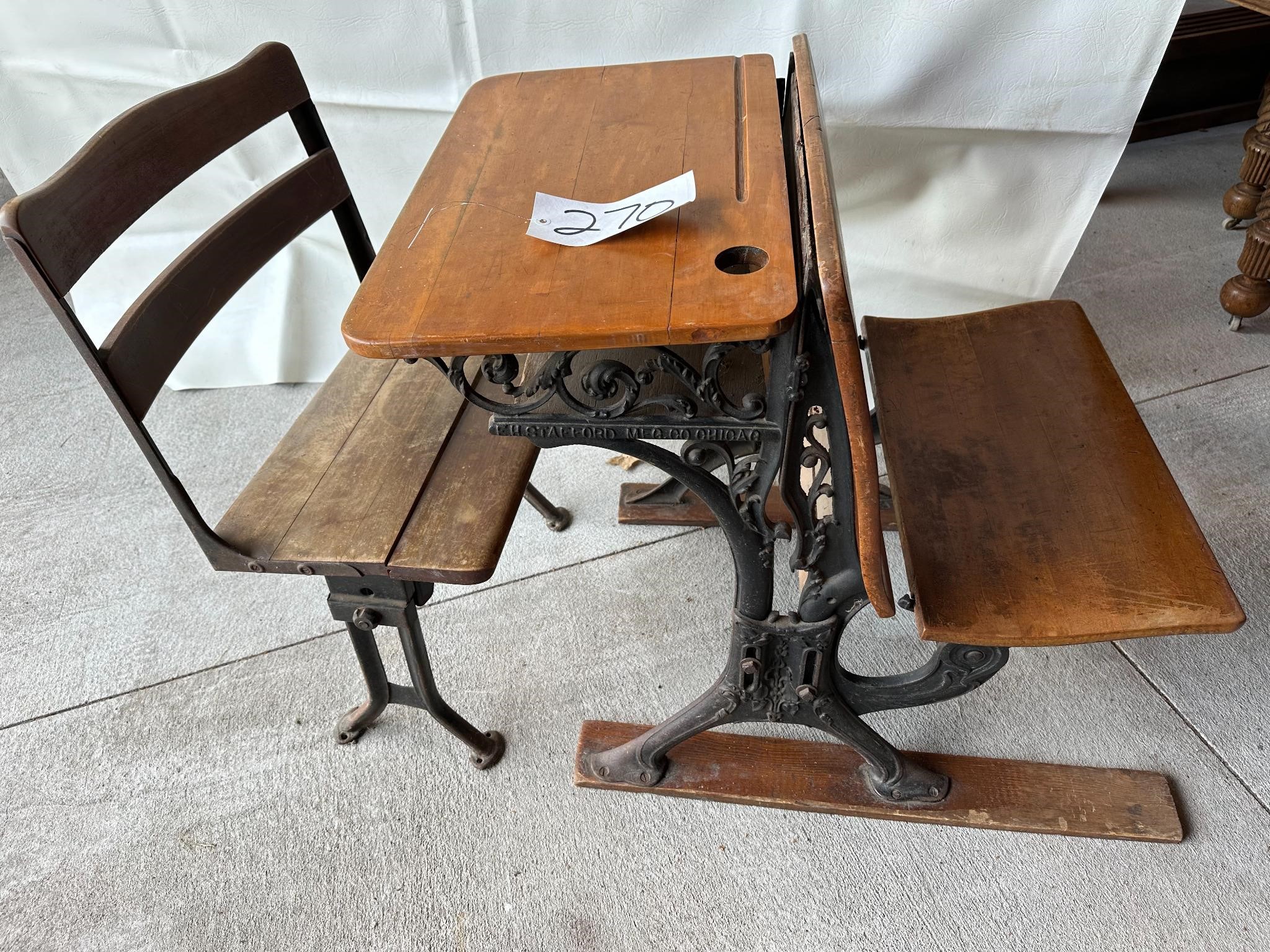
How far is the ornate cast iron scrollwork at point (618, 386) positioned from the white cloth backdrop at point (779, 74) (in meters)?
1.12

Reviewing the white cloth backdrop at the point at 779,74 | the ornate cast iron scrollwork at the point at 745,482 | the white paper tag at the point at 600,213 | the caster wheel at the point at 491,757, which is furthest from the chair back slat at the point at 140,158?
the caster wheel at the point at 491,757

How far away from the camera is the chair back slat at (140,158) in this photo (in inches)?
36.0

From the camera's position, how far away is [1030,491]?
1.13 metres

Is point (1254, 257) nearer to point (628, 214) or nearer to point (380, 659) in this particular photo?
point (628, 214)

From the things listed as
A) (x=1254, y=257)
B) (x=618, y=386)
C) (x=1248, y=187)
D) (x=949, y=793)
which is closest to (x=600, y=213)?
(x=618, y=386)

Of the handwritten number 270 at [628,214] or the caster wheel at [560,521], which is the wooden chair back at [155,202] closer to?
the handwritten number 270 at [628,214]

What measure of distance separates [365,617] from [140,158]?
664mm

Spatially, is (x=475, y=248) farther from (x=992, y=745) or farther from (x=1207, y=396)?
(x=1207, y=396)

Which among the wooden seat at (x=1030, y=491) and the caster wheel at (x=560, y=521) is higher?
the wooden seat at (x=1030, y=491)

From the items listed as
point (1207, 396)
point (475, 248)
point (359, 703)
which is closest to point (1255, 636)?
point (1207, 396)

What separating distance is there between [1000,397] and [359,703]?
121 cm

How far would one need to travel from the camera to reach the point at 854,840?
134cm

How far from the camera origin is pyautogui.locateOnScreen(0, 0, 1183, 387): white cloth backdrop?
1.72 meters

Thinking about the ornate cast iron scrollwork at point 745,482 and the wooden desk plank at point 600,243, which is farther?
the ornate cast iron scrollwork at point 745,482
